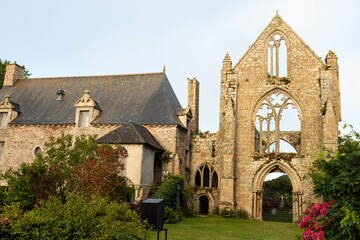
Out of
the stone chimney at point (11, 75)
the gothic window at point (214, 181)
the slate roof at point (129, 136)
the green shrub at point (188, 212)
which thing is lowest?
the green shrub at point (188, 212)

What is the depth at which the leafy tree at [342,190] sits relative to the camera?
7.27 m

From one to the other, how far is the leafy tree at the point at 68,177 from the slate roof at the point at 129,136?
132 inches

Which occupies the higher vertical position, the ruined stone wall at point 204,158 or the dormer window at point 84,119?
the dormer window at point 84,119

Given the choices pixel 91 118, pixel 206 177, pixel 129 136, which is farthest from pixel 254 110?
pixel 91 118

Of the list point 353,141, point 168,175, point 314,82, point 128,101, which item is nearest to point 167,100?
point 128,101

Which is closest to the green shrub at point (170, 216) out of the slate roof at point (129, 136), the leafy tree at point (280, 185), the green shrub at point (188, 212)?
the green shrub at point (188, 212)

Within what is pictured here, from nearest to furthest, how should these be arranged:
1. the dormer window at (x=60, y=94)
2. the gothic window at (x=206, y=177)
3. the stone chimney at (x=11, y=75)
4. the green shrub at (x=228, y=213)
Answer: the green shrub at (x=228, y=213) < the gothic window at (x=206, y=177) < the dormer window at (x=60, y=94) < the stone chimney at (x=11, y=75)

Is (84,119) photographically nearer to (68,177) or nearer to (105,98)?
(105,98)

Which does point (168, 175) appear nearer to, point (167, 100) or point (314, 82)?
point (167, 100)

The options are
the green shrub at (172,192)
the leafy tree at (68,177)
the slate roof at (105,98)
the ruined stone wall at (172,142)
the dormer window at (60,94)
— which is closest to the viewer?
the leafy tree at (68,177)

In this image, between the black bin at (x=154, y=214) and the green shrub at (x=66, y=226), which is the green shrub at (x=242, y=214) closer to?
the black bin at (x=154, y=214)

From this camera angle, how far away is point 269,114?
72.6 feet

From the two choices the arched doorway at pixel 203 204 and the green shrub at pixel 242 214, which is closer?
the green shrub at pixel 242 214

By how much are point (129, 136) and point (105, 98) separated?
6715 mm
